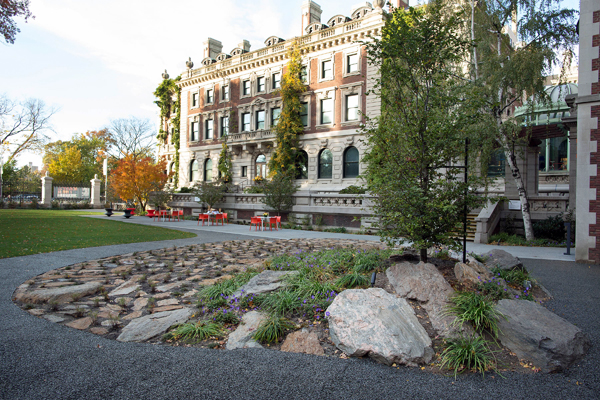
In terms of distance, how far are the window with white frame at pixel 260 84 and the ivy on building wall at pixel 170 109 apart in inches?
498

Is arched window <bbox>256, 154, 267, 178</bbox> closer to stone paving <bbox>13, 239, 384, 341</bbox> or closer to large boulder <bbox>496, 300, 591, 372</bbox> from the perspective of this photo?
stone paving <bbox>13, 239, 384, 341</bbox>

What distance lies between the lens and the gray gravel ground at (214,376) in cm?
316

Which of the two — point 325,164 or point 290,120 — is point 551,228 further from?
point 290,120

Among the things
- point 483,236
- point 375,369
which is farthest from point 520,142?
point 375,369

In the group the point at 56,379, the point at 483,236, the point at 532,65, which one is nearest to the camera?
the point at 56,379

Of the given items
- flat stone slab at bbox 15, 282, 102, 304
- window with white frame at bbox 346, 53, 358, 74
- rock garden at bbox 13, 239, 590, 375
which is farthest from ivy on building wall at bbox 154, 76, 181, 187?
rock garden at bbox 13, 239, 590, 375

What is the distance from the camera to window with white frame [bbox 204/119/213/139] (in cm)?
3741

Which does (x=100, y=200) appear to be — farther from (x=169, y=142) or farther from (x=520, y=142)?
(x=520, y=142)

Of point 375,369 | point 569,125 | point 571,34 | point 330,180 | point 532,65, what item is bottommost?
point 375,369

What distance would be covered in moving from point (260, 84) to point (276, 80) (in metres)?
1.88

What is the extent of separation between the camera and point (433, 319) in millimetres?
4453

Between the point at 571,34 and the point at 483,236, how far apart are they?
28.2 feet

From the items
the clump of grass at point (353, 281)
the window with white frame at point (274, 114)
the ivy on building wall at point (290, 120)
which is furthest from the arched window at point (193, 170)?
the clump of grass at point (353, 281)

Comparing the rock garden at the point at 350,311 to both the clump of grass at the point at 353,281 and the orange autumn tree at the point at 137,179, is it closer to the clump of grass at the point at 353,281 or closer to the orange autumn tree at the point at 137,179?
the clump of grass at the point at 353,281
